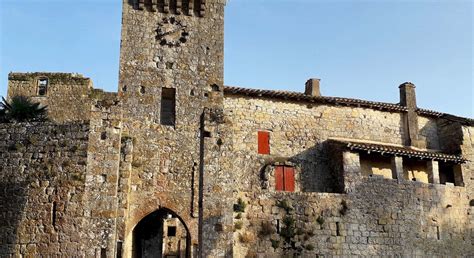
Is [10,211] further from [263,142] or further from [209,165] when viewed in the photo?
[263,142]

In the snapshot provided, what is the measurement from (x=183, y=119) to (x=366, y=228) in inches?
405

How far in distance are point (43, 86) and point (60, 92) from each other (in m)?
1.24

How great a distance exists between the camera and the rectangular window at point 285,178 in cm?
2826

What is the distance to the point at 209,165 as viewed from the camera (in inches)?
818

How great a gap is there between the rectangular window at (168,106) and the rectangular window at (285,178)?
26.8ft

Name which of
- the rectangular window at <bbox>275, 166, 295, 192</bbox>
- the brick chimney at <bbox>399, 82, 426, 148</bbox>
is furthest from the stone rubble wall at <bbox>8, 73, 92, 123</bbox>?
the brick chimney at <bbox>399, 82, 426, 148</bbox>

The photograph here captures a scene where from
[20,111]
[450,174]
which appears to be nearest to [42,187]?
[20,111]

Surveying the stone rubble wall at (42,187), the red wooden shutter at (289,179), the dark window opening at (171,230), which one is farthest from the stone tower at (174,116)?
the red wooden shutter at (289,179)

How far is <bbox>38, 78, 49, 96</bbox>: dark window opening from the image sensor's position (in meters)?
32.2

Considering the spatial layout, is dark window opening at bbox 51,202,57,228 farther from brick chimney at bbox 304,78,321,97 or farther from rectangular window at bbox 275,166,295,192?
brick chimney at bbox 304,78,321,97

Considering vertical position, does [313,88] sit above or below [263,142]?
above

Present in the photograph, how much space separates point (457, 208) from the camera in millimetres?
28719

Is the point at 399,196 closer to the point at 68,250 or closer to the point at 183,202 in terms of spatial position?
the point at 183,202

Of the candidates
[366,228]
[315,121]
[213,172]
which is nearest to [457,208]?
[366,228]
